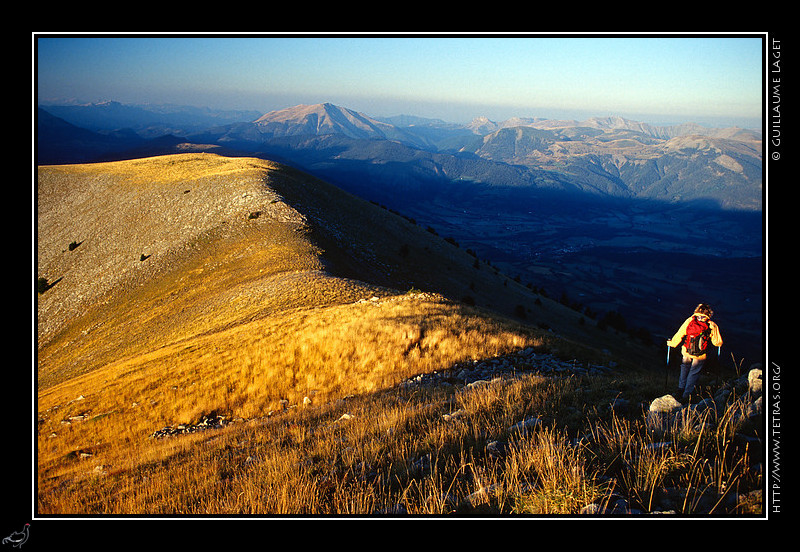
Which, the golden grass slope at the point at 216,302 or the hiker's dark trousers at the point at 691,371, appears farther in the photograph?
the golden grass slope at the point at 216,302

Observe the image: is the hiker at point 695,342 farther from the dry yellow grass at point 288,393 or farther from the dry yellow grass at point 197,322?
the dry yellow grass at point 197,322

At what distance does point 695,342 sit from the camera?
7629mm

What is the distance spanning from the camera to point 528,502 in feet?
13.5

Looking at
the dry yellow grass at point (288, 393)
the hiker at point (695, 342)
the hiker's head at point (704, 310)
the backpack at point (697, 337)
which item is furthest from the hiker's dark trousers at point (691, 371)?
the dry yellow grass at point (288, 393)

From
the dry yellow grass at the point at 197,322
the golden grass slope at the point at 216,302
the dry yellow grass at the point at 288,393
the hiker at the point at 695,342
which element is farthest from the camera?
the golden grass slope at the point at 216,302

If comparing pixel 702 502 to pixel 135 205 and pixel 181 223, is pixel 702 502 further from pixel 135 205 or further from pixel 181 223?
pixel 135 205

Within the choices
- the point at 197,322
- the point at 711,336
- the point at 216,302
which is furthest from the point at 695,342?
the point at 216,302
